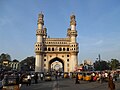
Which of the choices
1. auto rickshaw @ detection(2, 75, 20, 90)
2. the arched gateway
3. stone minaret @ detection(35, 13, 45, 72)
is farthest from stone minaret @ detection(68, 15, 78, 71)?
auto rickshaw @ detection(2, 75, 20, 90)

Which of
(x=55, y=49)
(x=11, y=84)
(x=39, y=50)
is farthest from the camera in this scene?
(x=55, y=49)

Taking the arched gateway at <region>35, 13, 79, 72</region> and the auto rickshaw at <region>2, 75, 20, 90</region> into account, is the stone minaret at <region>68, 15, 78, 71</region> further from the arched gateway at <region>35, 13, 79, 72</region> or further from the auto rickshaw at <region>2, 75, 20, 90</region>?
the auto rickshaw at <region>2, 75, 20, 90</region>

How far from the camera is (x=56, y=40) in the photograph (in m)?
88.0

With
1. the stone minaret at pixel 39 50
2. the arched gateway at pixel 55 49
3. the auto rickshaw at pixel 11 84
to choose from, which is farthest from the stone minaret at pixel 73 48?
the auto rickshaw at pixel 11 84

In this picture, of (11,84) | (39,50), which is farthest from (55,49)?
(11,84)

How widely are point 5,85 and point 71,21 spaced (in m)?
78.1

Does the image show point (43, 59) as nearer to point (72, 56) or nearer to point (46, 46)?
point (46, 46)

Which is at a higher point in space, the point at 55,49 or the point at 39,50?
the point at 55,49

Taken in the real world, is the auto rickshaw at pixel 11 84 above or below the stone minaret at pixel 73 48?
below

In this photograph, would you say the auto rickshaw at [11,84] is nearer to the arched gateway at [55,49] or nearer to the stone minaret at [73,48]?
the stone minaret at [73,48]

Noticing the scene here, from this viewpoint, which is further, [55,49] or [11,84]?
[55,49]

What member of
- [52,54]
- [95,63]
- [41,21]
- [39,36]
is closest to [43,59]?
[52,54]

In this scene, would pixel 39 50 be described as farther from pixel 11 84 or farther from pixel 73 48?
pixel 11 84

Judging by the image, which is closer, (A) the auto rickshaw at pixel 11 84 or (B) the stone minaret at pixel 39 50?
(A) the auto rickshaw at pixel 11 84
